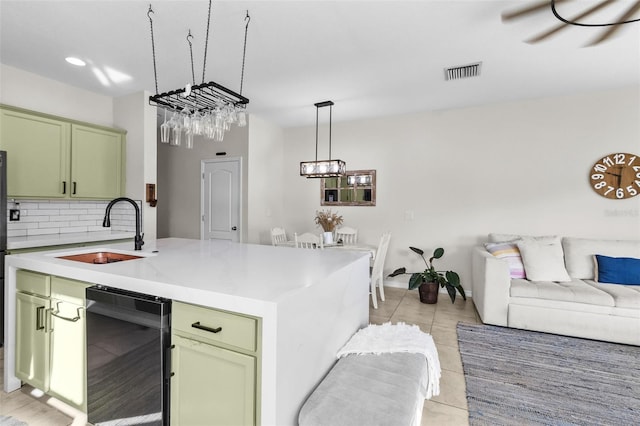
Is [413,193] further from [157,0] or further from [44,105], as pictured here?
[44,105]

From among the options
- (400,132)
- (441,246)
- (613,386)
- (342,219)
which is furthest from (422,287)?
(400,132)

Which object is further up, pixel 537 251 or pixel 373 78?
pixel 373 78

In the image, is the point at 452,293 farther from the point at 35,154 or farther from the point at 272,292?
the point at 35,154

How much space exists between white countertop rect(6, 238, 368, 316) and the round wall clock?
3.50 meters

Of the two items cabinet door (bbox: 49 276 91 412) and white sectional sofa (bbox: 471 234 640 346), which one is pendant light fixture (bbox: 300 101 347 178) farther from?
cabinet door (bbox: 49 276 91 412)

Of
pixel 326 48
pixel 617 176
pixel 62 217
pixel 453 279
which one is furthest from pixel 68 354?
pixel 617 176

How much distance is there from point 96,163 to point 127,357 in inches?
120

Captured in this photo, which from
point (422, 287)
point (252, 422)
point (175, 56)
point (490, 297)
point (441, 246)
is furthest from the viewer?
point (441, 246)

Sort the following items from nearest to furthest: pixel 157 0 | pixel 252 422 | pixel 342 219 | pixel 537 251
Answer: pixel 252 422
pixel 157 0
pixel 537 251
pixel 342 219

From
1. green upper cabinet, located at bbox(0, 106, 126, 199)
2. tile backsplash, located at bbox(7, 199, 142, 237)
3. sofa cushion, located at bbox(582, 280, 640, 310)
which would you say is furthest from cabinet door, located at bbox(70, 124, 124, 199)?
sofa cushion, located at bbox(582, 280, 640, 310)

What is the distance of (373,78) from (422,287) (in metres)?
2.62

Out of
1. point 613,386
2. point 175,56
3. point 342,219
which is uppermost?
point 175,56

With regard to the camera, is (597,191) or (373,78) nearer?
Result: (373,78)

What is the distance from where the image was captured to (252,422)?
1143 millimetres
